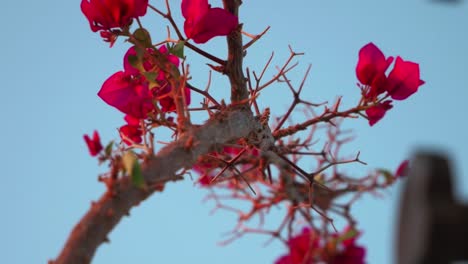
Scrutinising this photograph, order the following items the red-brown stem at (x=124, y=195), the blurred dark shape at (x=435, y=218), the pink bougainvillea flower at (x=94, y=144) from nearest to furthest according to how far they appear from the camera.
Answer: the blurred dark shape at (x=435, y=218)
the red-brown stem at (x=124, y=195)
the pink bougainvillea flower at (x=94, y=144)

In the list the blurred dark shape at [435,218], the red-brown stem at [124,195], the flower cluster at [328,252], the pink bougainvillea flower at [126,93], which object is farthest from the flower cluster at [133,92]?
the blurred dark shape at [435,218]

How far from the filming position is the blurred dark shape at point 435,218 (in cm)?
27

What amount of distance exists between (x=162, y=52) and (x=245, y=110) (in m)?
0.13

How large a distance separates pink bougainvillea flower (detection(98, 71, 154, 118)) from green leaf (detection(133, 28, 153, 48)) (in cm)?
7

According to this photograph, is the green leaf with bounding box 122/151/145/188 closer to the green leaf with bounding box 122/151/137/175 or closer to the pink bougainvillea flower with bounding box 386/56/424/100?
the green leaf with bounding box 122/151/137/175

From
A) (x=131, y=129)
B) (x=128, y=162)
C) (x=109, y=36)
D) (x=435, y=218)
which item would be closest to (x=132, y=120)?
(x=131, y=129)

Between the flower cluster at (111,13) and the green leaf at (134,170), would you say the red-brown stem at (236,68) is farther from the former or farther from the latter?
the green leaf at (134,170)

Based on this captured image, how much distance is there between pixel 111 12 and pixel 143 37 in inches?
1.9

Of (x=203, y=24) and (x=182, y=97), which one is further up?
(x=203, y=24)

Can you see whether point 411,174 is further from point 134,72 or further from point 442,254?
point 134,72

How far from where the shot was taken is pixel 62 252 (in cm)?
44

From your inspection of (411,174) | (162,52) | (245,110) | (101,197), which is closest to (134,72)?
(162,52)

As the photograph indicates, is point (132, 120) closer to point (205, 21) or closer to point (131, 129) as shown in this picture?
point (131, 129)

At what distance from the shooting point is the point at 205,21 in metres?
0.72
